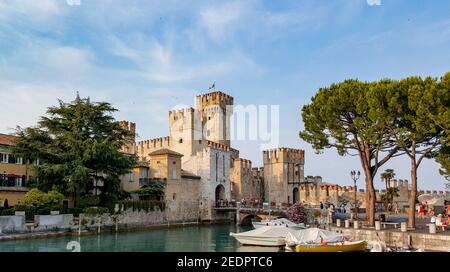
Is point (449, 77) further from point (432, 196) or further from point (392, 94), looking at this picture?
point (432, 196)

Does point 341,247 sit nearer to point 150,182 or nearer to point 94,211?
point 94,211

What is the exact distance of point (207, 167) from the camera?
49938 millimetres

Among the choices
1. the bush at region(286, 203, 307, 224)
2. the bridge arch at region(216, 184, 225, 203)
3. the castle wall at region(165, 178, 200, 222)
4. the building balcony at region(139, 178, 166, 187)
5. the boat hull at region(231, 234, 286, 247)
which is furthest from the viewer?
the bridge arch at region(216, 184, 225, 203)

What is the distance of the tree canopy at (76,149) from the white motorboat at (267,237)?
1320 cm

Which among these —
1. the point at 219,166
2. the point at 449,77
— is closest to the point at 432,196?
the point at 219,166

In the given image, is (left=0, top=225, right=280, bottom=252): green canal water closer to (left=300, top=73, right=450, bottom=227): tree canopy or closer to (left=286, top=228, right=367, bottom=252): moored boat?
(left=286, top=228, right=367, bottom=252): moored boat

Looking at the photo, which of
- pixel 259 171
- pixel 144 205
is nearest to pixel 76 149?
Answer: pixel 144 205

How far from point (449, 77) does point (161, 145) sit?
139 ft

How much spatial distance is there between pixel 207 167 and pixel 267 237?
82.2 ft

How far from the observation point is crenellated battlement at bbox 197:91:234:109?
214 ft

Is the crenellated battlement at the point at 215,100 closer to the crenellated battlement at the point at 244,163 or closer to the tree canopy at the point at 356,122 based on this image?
the crenellated battlement at the point at 244,163

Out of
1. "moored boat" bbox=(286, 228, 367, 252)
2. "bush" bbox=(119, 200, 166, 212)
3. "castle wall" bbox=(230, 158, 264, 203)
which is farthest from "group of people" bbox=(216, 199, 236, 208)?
"moored boat" bbox=(286, 228, 367, 252)
